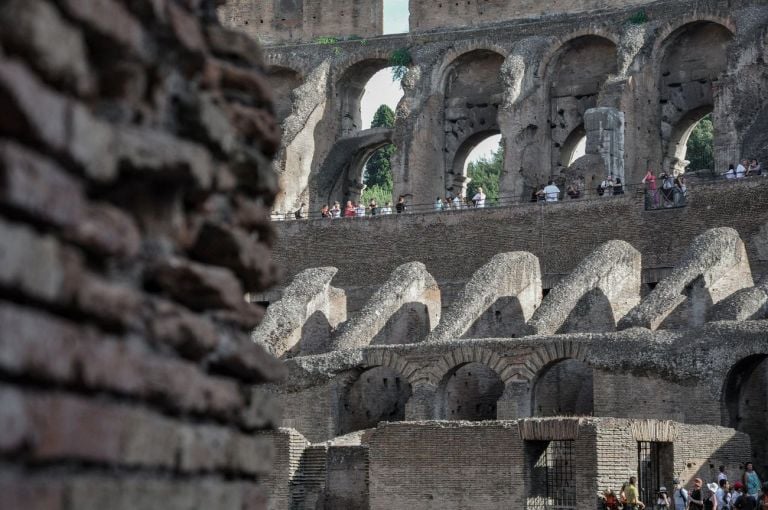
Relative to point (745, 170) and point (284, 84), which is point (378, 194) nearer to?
point (284, 84)

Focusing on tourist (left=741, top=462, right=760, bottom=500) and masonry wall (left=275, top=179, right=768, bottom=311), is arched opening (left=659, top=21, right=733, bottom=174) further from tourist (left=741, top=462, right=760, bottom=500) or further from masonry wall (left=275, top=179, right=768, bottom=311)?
tourist (left=741, top=462, right=760, bottom=500)

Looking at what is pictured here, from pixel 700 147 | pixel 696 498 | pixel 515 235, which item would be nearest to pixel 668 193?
pixel 515 235

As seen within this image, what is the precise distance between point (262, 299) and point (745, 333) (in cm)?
1308

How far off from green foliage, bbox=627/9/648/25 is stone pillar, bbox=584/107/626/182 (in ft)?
10.8

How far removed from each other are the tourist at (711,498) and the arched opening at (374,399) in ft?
26.4

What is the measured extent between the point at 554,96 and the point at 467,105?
7.79 ft

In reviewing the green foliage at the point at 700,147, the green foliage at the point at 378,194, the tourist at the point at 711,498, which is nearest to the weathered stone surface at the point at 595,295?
the tourist at the point at 711,498

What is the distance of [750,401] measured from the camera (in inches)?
894

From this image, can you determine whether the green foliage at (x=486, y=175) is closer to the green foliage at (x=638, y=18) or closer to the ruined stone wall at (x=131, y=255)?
the green foliage at (x=638, y=18)

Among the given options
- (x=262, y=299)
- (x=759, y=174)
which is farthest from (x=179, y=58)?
(x=262, y=299)

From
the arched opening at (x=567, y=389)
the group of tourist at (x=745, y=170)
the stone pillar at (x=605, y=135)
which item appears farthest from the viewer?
the stone pillar at (x=605, y=135)

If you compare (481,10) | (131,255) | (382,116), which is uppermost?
(382,116)

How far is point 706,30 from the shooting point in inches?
1371

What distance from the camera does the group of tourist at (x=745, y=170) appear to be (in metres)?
29.4
